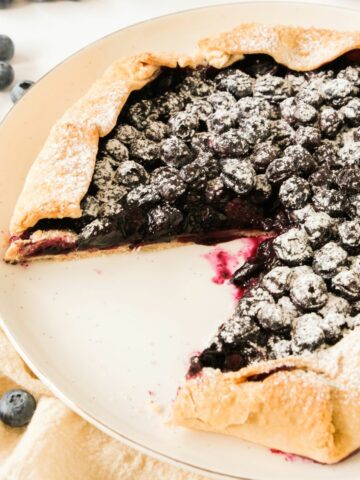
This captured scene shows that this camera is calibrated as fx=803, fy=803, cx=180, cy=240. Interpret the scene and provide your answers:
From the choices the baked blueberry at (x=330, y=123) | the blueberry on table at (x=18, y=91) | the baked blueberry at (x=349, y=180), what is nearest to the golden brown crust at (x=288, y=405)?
the baked blueberry at (x=349, y=180)

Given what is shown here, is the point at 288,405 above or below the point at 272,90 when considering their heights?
below

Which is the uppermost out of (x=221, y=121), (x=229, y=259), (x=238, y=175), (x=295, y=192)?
(x=221, y=121)

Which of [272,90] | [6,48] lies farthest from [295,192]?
[6,48]

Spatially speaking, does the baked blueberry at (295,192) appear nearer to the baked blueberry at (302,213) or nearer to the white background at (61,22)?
the baked blueberry at (302,213)

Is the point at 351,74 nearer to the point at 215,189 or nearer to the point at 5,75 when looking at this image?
the point at 215,189

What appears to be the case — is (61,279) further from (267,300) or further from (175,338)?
(267,300)

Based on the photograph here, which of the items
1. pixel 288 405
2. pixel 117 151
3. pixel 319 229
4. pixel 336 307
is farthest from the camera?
pixel 117 151

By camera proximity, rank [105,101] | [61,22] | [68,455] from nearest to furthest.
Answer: [68,455] → [105,101] → [61,22]
